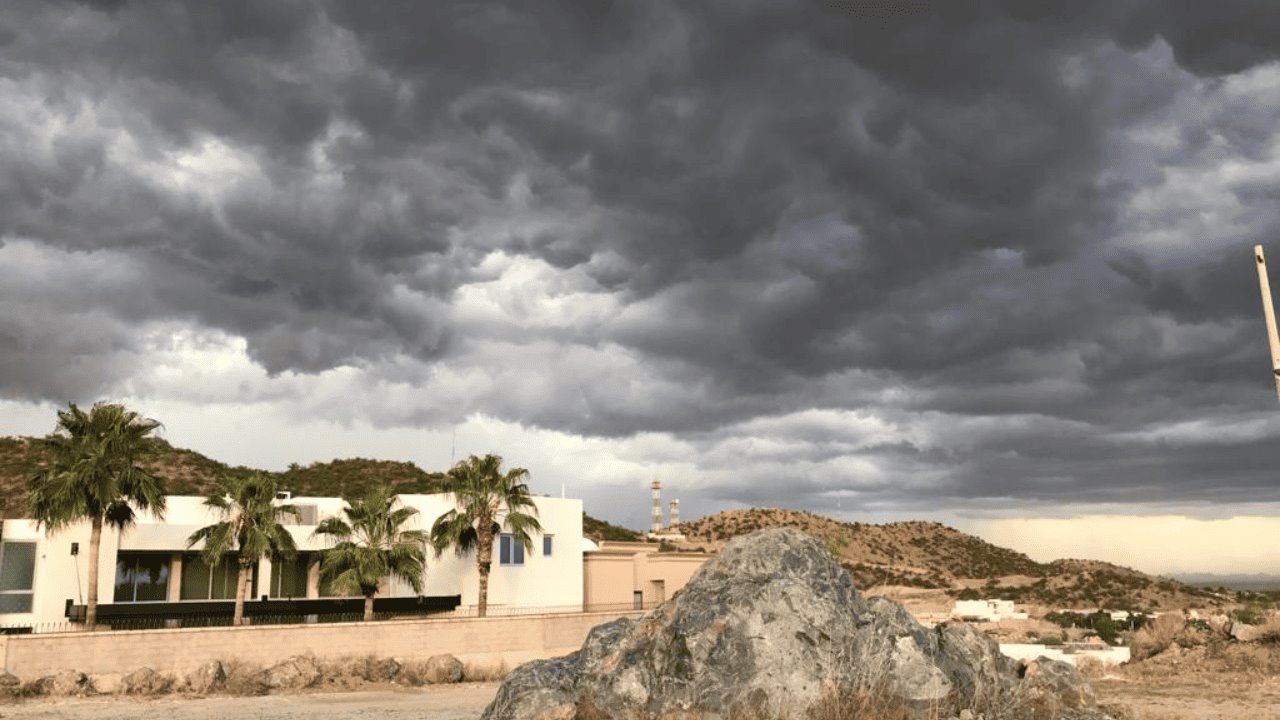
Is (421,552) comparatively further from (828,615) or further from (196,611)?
(828,615)

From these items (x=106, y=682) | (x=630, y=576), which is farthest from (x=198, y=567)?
(x=630, y=576)

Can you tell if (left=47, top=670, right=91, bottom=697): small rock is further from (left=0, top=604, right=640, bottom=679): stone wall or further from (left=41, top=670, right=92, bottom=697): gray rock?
(left=0, top=604, right=640, bottom=679): stone wall

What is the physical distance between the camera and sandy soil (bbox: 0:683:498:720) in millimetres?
32875

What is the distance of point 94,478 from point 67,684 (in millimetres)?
8419

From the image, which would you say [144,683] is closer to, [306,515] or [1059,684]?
[306,515]

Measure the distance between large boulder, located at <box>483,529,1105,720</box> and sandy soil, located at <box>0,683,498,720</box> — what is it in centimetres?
1535

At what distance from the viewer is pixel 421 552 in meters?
52.5

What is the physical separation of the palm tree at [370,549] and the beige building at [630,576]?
14.1m

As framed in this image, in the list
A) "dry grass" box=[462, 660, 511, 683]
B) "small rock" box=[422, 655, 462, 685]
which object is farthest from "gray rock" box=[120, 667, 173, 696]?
"dry grass" box=[462, 660, 511, 683]

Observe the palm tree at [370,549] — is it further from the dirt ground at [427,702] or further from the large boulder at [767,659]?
the large boulder at [767,659]

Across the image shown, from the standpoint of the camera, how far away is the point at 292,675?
41.2m

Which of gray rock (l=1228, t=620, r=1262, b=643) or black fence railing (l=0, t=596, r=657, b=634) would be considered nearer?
gray rock (l=1228, t=620, r=1262, b=643)

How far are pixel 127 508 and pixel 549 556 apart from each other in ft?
78.3

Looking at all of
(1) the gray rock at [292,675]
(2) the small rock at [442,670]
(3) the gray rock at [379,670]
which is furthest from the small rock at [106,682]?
(2) the small rock at [442,670]
